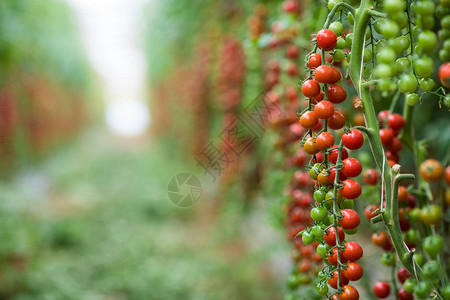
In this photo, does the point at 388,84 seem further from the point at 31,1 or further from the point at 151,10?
the point at 151,10

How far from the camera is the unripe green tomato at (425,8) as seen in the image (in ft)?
1.55

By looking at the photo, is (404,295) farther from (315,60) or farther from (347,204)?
(315,60)

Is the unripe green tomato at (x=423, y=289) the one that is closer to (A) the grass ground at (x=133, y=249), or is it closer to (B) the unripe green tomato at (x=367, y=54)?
(B) the unripe green tomato at (x=367, y=54)

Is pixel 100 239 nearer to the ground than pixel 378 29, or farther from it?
farther from it

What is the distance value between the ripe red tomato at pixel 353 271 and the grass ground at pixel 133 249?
45.1 inches

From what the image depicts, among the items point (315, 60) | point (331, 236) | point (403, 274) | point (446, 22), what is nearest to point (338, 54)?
point (315, 60)

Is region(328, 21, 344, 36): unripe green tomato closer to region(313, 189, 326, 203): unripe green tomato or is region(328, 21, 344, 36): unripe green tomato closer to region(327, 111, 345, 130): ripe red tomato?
region(327, 111, 345, 130): ripe red tomato

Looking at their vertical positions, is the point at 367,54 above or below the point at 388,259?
above

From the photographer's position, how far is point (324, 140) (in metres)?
0.52

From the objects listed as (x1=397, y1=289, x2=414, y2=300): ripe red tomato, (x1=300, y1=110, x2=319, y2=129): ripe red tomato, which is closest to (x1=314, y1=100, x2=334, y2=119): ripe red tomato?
(x1=300, y1=110, x2=319, y2=129): ripe red tomato

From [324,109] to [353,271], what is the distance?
0.23 metres

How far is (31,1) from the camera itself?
483cm

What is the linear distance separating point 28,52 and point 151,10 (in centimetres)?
207

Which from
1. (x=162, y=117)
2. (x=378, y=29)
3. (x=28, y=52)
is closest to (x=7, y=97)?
(x=28, y=52)
